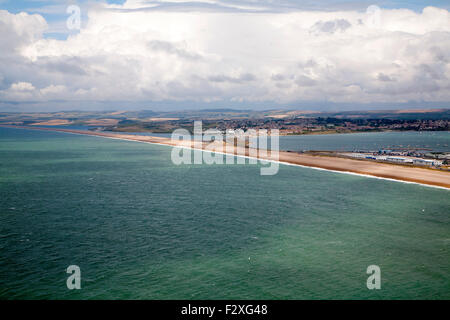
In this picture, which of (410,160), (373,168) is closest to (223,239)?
(373,168)

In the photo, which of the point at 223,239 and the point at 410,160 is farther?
the point at 410,160

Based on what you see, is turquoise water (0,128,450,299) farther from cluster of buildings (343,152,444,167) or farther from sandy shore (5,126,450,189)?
cluster of buildings (343,152,444,167)

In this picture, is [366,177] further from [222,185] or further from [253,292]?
Answer: [253,292]

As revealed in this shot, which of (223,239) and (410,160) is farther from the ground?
(410,160)

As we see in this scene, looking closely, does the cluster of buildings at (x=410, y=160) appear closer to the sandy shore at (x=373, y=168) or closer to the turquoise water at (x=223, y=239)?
the sandy shore at (x=373, y=168)

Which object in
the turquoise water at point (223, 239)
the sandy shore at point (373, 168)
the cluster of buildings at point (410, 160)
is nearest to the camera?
the turquoise water at point (223, 239)

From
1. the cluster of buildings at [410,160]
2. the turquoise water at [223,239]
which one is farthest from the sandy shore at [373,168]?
the turquoise water at [223,239]

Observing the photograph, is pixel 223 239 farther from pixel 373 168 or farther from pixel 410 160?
pixel 410 160

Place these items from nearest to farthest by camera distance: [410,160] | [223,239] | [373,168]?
[223,239] < [373,168] < [410,160]

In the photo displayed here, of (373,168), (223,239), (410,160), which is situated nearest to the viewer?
(223,239)

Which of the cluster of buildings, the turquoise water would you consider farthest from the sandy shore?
the turquoise water
